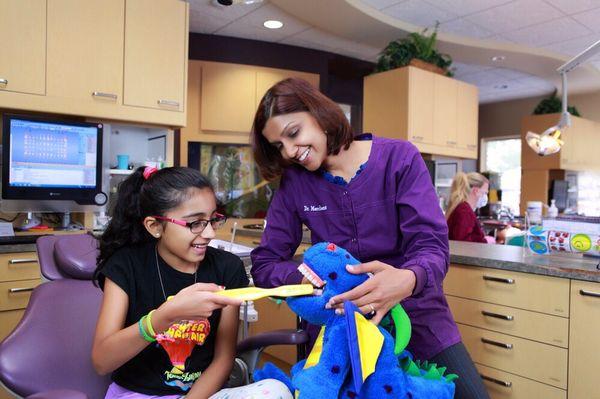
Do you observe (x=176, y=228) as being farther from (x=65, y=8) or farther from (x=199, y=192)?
(x=65, y=8)

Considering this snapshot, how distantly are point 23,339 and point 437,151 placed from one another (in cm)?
408

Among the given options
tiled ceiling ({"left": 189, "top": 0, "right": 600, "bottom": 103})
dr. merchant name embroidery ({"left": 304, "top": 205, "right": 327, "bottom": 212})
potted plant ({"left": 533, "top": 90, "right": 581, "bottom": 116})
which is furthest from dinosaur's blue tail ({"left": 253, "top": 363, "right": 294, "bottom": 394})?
potted plant ({"left": 533, "top": 90, "right": 581, "bottom": 116})

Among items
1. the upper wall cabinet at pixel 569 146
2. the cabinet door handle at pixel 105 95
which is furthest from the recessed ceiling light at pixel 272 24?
the upper wall cabinet at pixel 569 146

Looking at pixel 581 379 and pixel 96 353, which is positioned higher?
pixel 96 353

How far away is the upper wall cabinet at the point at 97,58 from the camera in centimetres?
241

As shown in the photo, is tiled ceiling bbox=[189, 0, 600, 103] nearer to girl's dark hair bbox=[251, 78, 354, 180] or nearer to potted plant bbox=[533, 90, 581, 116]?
potted plant bbox=[533, 90, 581, 116]

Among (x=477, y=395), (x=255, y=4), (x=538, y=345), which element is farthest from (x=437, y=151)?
(x=477, y=395)

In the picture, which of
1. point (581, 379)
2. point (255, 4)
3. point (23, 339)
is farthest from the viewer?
point (255, 4)

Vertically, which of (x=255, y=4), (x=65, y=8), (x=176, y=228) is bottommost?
(x=176, y=228)

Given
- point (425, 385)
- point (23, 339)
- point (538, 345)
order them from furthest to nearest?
point (538, 345) → point (23, 339) → point (425, 385)

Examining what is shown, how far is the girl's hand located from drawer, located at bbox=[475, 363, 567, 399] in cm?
150

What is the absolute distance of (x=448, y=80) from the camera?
4.66 metres

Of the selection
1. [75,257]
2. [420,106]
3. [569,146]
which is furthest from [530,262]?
[569,146]

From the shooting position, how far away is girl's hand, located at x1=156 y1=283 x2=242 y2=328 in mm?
917
